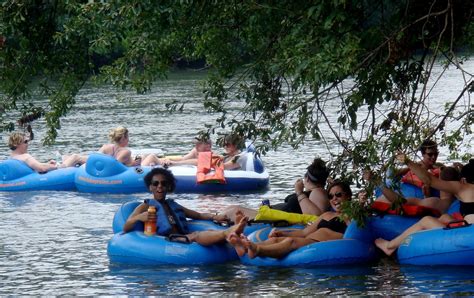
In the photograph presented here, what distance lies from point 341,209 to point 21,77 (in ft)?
9.00

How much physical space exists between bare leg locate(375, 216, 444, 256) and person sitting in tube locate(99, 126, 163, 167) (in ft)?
20.2

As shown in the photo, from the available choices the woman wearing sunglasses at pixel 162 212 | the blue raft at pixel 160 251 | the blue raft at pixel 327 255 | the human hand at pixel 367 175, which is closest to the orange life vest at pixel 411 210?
the blue raft at pixel 327 255

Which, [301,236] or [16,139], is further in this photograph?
[16,139]

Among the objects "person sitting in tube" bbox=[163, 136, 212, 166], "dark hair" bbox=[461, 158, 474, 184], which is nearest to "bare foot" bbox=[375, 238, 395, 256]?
"dark hair" bbox=[461, 158, 474, 184]

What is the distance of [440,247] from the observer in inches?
392

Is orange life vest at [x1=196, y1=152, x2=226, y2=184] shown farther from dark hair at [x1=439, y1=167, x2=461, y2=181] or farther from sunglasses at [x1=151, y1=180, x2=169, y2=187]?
dark hair at [x1=439, y1=167, x2=461, y2=181]

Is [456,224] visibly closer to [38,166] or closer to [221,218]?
[221,218]

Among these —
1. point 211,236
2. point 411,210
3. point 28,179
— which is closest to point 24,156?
point 28,179

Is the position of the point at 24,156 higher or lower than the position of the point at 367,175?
higher

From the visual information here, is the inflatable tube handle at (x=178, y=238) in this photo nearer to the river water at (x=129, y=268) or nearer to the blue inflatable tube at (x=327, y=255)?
the river water at (x=129, y=268)

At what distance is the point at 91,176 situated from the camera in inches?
627

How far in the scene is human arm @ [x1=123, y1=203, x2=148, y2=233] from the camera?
10891 millimetres

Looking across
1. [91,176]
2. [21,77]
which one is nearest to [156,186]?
[21,77]

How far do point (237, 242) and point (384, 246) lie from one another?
4.58ft
